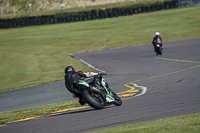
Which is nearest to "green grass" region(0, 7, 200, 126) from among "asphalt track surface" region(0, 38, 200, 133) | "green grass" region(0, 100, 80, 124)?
"asphalt track surface" region(0, 38, 200, 133)

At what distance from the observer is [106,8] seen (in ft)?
151

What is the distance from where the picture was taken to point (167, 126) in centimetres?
582

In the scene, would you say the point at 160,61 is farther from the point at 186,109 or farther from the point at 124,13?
the point at 124,13

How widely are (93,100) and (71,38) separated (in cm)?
3087

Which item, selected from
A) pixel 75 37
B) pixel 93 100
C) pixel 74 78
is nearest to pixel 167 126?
pixel 93 100

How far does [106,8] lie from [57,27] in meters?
7.78

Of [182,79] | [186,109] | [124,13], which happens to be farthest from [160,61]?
[124,13]

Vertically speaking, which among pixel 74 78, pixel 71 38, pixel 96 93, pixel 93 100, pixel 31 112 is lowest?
pixel 71 38

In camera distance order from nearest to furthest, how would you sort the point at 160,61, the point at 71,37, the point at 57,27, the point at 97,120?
1. the point at 97,120
2. the point at 160,61
3. the point at 71,37
4. the point at 57,27

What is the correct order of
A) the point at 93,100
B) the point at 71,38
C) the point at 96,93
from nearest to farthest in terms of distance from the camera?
the point at 93,100 → the point at 96,93 → the point at 71,38

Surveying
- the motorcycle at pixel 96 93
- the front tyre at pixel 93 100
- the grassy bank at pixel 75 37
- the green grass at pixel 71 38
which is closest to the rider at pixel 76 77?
the motorcycle at pixel 96 93

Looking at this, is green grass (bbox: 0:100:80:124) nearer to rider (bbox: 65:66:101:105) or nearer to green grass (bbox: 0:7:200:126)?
rider (bbox: 65:66:101:105)

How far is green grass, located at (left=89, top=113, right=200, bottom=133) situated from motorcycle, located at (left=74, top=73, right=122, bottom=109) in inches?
82.7

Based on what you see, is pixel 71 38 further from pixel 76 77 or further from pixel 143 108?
pixel 143 108
